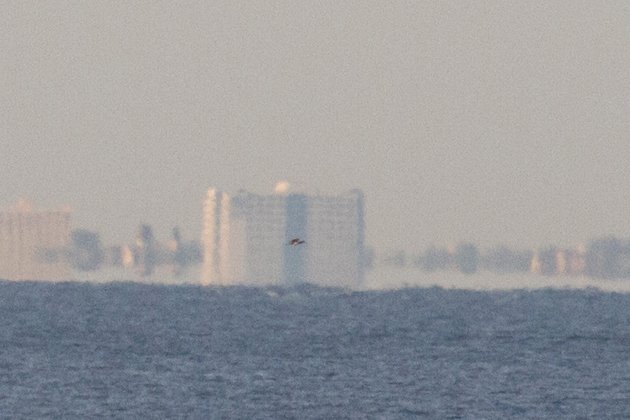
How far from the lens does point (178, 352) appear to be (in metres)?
138

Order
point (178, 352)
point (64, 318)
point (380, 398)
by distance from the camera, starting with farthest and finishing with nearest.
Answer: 1. point (64, 318)
2. point (178, 352)
3. point (380, 398)

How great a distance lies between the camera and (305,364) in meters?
131

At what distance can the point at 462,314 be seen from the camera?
19412 centimetres

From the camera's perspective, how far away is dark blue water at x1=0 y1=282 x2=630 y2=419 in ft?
340

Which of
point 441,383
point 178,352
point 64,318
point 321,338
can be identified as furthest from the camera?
point 64,318

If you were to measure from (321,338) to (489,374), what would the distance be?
1425 inches

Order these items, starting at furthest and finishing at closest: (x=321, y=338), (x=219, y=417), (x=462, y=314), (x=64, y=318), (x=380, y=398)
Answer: (x=462, y=314) → (x=64, y=318) → (x=321, y=338) → (x=380, y=398) → (x=219, y=417)

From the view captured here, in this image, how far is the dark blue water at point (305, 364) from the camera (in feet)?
340

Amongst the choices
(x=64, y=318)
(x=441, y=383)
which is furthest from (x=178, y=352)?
(x=64, y=318)

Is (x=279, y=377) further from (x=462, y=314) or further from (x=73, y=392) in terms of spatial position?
(x=462, y=314)

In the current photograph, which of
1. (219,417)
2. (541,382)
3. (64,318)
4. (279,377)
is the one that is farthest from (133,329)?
(219,417)

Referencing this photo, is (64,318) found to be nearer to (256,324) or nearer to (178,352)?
(256,324)

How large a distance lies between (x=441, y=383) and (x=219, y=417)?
21.6 metres

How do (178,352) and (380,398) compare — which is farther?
(178,352)
